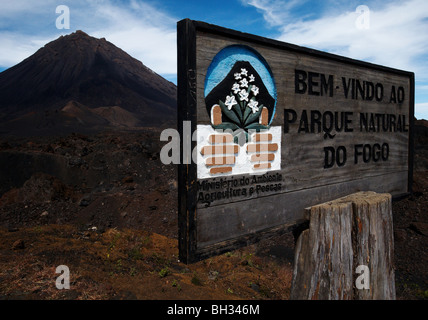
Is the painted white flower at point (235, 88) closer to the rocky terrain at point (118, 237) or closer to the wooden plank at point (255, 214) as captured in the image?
the wooden plank at point (255, 214)

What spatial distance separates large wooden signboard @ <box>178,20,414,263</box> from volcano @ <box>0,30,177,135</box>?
36.2 meters

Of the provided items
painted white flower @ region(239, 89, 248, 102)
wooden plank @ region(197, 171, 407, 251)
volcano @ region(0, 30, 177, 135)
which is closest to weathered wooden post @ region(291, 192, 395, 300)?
wooden plank @ region(197, 171, 407, 251)

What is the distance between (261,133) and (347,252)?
1.01 meters

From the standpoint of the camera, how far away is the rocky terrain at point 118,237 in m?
4.60

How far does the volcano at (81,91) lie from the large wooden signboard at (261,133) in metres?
36.2

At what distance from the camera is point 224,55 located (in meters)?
1.90

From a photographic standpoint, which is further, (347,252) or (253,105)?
(347,252)

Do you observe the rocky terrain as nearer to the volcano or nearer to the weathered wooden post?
the weathered wooden post

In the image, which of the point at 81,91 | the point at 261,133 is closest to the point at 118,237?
the point at 261,133

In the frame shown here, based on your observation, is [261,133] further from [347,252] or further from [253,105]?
[347,252]

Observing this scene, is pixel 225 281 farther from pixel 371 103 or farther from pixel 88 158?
pixel 88 158

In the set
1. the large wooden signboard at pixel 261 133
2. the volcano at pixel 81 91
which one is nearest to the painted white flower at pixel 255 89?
the large wooden signboard at pixel 261 133

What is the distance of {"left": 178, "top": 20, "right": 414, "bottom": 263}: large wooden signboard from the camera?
1.78m

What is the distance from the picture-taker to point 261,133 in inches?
82.0
